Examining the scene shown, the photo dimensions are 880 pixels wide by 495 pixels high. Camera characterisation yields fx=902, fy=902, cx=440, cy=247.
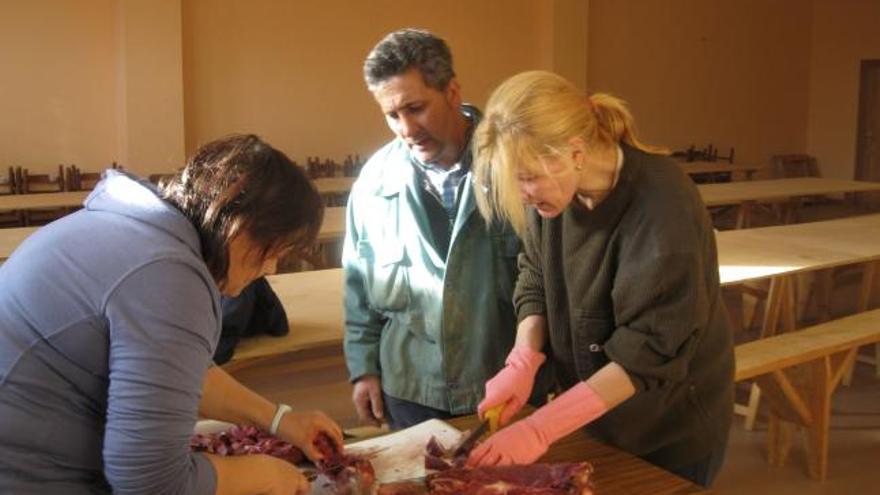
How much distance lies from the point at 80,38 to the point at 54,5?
34cm

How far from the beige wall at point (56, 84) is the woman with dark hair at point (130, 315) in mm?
7273

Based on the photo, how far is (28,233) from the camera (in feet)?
16.1

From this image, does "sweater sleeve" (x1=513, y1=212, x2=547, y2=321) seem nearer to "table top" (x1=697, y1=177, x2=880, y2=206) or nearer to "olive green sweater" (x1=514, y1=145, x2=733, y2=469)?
"olive green sweater" (x1=514, y1=145, x2=733, y2=469)

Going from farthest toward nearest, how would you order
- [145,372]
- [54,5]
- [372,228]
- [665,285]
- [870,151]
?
[870,151] < [54,5] < [372,228] < [665,285] < [145,372]

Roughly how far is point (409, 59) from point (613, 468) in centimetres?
102

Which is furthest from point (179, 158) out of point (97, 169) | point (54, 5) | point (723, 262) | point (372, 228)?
point (372, 228)

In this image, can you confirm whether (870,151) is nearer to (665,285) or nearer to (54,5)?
(54,5)

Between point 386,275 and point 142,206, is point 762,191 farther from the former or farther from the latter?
point 142,206

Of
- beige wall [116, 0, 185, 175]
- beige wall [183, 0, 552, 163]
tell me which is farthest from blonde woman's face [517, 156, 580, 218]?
beige wall [183, 0, 552, 163]

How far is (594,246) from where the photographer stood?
1.88 meters

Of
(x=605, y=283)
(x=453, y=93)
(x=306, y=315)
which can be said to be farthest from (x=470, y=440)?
(x=306, y=315)

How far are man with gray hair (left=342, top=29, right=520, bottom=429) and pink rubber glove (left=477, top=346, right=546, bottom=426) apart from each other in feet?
0.65

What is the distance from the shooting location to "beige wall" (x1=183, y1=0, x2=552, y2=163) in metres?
8.51

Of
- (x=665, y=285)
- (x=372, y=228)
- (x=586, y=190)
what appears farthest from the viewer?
(x=372, y=228)
